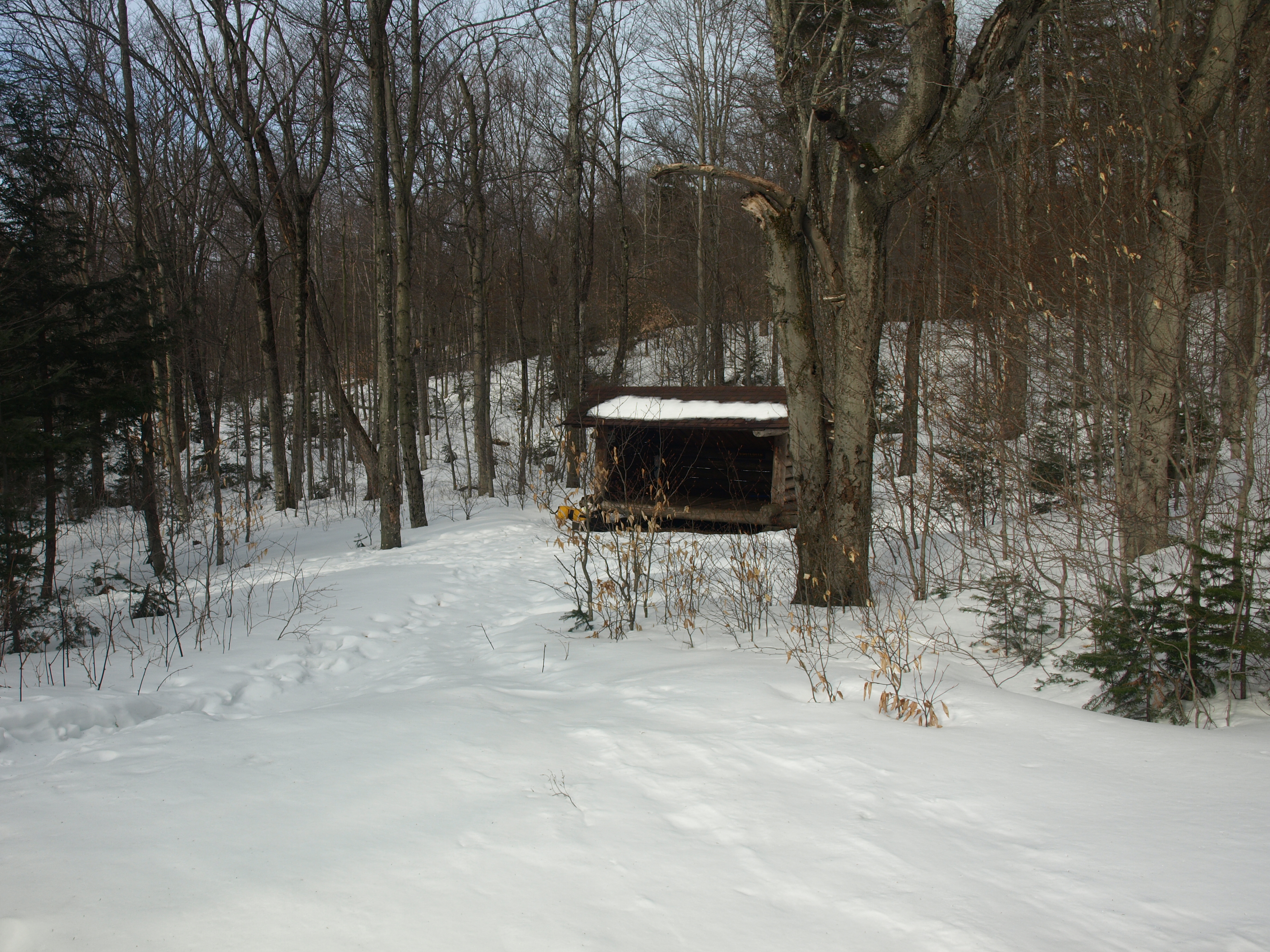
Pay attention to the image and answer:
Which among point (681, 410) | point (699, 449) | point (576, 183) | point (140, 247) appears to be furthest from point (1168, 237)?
point (140, 247)

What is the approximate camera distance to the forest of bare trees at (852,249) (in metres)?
5.34

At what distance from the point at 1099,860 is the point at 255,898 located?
2.59m

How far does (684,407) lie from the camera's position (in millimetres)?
11828

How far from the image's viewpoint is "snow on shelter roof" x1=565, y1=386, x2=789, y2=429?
36.6 ft

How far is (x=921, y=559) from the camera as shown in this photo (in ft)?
23.5

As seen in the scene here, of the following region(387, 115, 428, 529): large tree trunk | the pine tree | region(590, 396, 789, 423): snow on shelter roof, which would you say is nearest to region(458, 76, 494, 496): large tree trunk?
region(387, 115, 428, 529): large tree trunk

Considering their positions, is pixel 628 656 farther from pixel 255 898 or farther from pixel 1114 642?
pixel 255 898

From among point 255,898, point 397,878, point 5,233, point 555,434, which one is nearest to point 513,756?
point 397,878

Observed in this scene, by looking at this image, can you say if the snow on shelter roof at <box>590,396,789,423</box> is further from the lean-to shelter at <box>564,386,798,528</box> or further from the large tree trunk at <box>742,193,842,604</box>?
the large tree trunk at <box>742,193,842,604</box>

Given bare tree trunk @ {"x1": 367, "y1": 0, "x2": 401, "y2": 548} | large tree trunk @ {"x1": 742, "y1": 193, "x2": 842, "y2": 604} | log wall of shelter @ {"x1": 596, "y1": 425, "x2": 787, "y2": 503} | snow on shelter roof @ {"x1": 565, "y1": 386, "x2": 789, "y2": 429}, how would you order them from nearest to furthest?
1. large tree trunk @ {"x1": 742, "y1": 193, "x2": 842, "y2": 604}
2. bare tree trunk @ {"x1": 367, "y1": 0, "x2": 401, "y2": 548}
3. snow on shelter roof @ {"x1": 565, "y1": 386, "x2": 789, "y2": 429}
4. log wall of shelter @ {"x1": 596, "y1": 425, "x2": 787, "y2": 503}

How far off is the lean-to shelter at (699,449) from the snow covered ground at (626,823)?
639 centimetres

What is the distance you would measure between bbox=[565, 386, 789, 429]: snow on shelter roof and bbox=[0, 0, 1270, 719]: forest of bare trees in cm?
139

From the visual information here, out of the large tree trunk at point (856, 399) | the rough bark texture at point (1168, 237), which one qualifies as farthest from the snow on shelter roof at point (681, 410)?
the rough bark texture at point (1168, 237)

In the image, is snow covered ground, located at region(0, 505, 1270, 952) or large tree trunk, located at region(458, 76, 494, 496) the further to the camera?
large tree trunk, located at region(458, 76, 494, 496)
